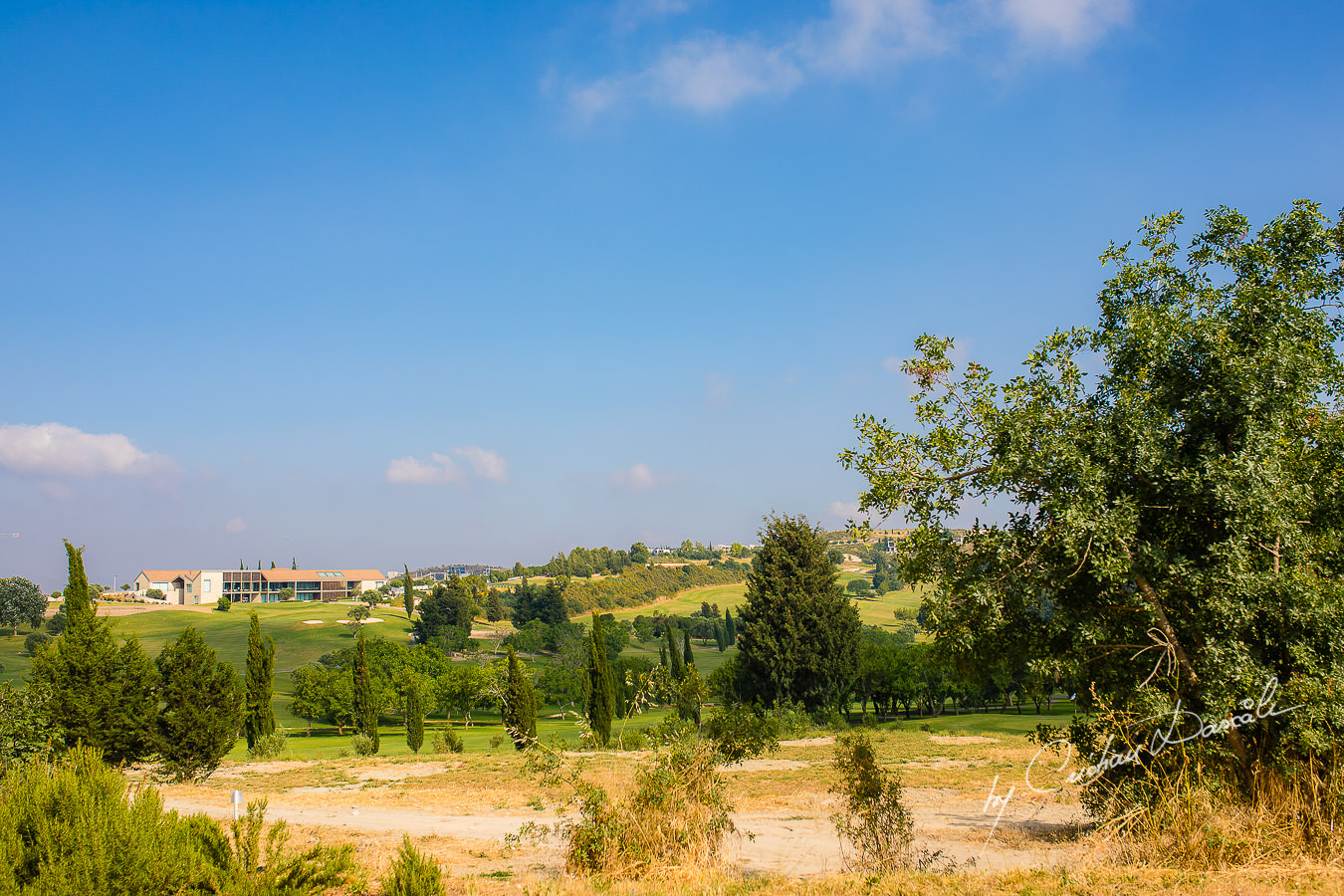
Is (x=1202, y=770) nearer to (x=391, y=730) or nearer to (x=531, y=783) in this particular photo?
(x=531, y=783)

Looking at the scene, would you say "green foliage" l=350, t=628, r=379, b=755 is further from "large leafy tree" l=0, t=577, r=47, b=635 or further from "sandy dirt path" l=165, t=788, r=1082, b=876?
"large leafy tree" l=0, t=577, r=47, b=635

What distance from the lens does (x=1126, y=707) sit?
8.42 m

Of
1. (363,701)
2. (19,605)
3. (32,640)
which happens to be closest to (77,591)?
(363,701)

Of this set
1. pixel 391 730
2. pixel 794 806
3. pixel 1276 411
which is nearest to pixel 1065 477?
pixel 1276 411

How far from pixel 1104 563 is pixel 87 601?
2545 centimetres

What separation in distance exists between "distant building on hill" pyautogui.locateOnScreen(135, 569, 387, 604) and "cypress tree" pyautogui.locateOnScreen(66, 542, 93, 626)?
400 ft

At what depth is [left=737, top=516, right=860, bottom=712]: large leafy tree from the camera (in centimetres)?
3419

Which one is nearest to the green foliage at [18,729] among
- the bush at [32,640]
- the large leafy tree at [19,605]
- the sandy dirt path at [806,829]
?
the sandy dirt path at [806,829]

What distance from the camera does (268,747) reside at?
106 feet

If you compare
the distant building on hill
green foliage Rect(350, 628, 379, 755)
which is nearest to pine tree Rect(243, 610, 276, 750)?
green foliage Rect(350, 628, 379, 755)

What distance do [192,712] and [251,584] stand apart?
13258 cm

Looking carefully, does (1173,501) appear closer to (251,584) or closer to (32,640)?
(32,640)

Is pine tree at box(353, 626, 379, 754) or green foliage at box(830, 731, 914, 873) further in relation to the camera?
pine tree at box(353, 626, 379, 754)

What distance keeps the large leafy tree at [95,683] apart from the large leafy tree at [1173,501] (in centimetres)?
2211
